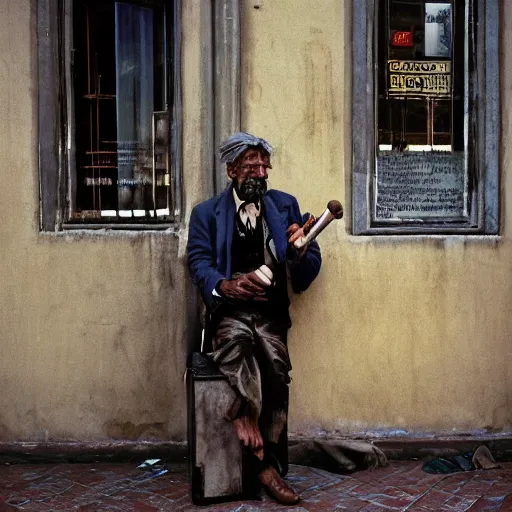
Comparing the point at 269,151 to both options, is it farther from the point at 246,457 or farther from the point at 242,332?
the point at 246,457

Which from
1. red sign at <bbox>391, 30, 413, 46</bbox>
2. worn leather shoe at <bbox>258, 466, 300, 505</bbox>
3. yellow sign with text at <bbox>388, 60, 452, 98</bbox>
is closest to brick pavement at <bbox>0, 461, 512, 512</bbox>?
worn leather shoe at <bbox>258, 466, 300, 505</bbox>

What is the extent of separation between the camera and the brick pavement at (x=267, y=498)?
496 cm

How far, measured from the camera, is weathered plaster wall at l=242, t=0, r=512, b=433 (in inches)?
229

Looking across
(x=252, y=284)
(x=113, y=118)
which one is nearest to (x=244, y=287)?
(x=252, y=284)

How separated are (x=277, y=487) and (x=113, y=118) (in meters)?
3.00

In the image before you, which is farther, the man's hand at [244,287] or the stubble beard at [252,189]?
the stubble beard at [252,189]

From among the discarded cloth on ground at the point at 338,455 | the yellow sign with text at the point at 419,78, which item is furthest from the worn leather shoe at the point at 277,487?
the yellow sign with text at the point at 419,78

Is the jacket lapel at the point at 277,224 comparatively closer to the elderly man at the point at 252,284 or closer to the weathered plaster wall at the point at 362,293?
the elderly man at the point at 252,284

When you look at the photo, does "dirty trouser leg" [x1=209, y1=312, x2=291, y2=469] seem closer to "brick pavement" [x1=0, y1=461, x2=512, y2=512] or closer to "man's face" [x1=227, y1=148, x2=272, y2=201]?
"brick pavement" [x1=0, y1=461, x2=512, y2=512]

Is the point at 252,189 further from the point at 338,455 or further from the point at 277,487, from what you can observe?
the point at 338,455

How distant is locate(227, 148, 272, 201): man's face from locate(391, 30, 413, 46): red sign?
1662 mm

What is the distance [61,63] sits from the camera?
5938 millimetres

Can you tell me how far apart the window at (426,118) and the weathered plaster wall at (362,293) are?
4.4 inches

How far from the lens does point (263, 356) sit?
5.07m
